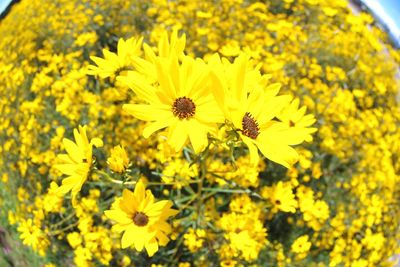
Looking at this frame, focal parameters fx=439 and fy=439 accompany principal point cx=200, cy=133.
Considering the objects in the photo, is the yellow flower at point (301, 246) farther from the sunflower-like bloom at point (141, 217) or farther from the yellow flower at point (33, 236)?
the yellow flower at point (33, 236)

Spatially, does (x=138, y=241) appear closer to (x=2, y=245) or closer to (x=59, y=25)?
(x=2, y=245)

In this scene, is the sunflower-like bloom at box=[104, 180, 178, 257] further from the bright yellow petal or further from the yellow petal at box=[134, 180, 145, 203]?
the bright yellow petal

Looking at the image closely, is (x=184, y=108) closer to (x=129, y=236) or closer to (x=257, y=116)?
(x=257, y=116)

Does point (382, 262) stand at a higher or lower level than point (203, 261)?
higher

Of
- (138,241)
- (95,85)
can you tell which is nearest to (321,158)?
(95,85)

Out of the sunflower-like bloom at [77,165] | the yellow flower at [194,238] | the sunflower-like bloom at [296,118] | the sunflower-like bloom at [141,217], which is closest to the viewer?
the sunflower-like bloom at [77,165]

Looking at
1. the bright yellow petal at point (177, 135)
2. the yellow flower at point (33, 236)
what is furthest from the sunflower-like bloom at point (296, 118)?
the yellow flower at point (33, 236)

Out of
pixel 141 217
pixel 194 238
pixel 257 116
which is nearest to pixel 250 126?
pixel 257 116
